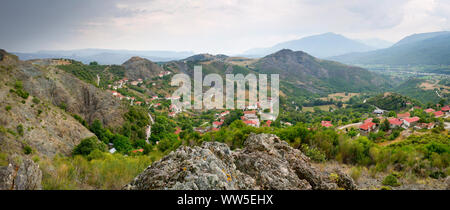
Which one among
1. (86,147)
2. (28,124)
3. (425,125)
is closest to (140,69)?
(28,124)

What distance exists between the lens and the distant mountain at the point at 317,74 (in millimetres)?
118100

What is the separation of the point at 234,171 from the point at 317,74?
146 meters

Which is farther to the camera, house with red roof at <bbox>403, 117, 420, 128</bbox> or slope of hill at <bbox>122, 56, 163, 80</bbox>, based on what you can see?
slope of hill at <bbox>122, 56, 163, 80</bbox>

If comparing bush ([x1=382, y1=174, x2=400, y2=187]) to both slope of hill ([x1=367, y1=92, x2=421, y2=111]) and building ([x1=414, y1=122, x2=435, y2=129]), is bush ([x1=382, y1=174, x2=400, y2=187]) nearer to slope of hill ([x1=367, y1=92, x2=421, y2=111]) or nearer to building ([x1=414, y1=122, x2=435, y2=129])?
building ([x1=414, y1=122, x2=435, y2=129])

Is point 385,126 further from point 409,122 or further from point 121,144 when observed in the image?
point 121,144

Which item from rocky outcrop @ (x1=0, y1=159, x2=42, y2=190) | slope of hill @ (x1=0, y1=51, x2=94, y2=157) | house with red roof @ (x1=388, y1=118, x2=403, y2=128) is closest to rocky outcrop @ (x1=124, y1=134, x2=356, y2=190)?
rocky outcrop @ (x1=0, y1=159, x2=42, y2=190)

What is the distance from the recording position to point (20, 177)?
580cm

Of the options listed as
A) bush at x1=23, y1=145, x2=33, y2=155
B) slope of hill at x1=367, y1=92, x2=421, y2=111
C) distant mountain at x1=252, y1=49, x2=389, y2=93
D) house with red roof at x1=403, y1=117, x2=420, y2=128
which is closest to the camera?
bush at x1=23, y1=145, x2=33, y2=155

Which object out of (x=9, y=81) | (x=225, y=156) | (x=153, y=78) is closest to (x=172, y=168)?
(x=225, y=156)

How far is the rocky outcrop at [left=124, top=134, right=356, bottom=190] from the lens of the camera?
4.53 metres

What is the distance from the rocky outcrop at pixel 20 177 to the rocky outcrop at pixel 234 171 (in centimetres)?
329

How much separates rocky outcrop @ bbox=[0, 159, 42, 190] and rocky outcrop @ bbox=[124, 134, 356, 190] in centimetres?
329

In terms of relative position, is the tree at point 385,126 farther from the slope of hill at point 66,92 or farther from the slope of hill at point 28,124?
the slope of hill at point 28,124
